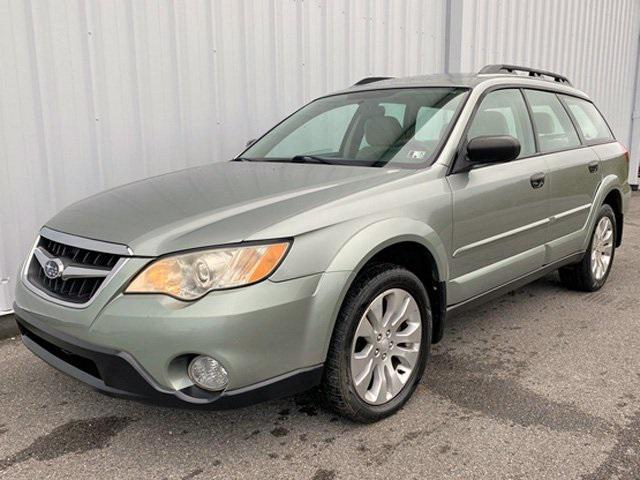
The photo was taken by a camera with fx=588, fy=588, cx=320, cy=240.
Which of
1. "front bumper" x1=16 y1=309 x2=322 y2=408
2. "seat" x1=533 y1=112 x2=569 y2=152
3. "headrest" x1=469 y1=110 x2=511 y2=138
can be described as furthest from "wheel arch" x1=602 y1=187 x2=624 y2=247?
"front bumper" x1=16 y1=309 x2=322 y2=408

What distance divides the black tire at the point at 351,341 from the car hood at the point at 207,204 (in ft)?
1.32

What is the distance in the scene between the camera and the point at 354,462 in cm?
243

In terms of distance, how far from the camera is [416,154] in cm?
311

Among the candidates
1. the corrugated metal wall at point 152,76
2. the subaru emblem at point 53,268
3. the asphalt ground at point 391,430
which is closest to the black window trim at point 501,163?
the asphalt ground at point 391,430

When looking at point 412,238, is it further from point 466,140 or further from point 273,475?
point 273,475

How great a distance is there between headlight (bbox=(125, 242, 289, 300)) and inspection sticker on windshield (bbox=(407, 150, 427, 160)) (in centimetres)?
119

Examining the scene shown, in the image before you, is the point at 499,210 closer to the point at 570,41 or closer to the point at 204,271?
the point at 204,271

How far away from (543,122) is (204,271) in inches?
110

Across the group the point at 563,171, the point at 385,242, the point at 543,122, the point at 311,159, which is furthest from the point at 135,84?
the point at 563,171

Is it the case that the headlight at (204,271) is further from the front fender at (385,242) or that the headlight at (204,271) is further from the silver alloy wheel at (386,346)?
the silver alloy wheel at (386,346)

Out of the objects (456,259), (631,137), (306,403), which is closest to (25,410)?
(306,403)

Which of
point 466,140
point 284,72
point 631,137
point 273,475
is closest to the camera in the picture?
point 273,475

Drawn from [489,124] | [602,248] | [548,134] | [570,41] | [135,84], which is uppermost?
[570,41]

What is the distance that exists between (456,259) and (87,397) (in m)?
2.04
